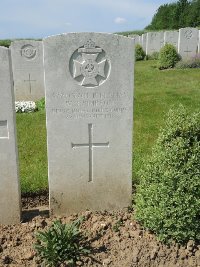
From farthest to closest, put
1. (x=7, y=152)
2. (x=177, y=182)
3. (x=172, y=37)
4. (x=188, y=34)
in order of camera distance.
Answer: (x=172, y=37), (x=188, y=34), (x=7, y=152), (x=177, y=182)

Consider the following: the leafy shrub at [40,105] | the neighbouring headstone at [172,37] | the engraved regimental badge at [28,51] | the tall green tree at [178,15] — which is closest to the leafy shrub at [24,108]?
the leafy shrub at [40,105]

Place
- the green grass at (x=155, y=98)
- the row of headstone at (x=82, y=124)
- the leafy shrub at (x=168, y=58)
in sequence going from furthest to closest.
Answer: the leafy shrub at (x=168, y=58) → the green grass at (x=155, y=98) → the row of headstone at (x=82, y=124)

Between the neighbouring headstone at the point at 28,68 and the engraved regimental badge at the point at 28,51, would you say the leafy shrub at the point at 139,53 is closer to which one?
the neighbouring headstone at the point at 28,68

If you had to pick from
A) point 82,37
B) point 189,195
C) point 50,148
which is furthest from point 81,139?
point 189,195

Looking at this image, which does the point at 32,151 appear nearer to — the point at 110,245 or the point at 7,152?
the point at 7,152

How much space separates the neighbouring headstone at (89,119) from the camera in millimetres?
3689

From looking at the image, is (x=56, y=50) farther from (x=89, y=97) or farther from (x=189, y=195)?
(x=189, y=195)

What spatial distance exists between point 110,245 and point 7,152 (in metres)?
1.45

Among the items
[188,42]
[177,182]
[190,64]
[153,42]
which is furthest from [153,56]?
[177,182]

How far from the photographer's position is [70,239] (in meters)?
3.40

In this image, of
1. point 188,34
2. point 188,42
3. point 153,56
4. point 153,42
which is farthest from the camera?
point 153,42

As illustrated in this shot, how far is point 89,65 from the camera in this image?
374 centimetres

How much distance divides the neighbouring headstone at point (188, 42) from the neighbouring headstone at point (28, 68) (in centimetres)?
1055

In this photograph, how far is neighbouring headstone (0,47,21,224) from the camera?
3502mm
